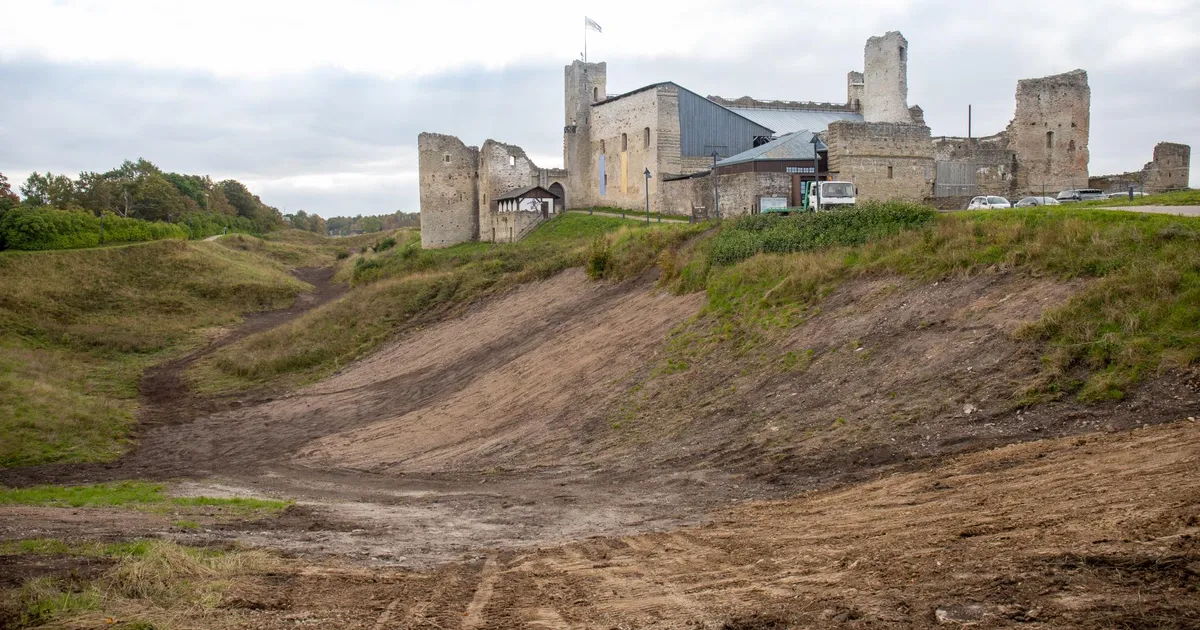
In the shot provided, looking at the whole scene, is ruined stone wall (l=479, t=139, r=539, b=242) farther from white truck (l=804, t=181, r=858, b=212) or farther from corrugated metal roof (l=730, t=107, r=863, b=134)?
white truck (l=804, t=181, r=858, b=212)

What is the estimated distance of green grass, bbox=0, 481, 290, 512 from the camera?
45.8 feet

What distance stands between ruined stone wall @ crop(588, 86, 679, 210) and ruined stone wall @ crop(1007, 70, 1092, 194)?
1782cm

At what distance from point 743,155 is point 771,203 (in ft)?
39.0

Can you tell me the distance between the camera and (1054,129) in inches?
1590

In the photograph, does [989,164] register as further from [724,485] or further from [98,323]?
[98,323]

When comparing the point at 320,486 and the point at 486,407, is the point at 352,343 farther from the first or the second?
the point at 320,486

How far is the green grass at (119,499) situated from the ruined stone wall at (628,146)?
35102mm

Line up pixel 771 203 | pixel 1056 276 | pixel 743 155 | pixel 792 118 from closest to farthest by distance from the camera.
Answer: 1. pixel 1056 276
2. pixel 771 203
3. pixel 743 155
4. pixel 792 118

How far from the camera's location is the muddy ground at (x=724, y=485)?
22.9ft

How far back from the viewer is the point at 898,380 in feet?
48.9

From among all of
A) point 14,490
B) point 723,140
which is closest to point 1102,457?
point 14,490

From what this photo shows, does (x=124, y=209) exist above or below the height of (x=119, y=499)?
above

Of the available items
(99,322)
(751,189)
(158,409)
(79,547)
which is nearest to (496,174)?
(99,322)

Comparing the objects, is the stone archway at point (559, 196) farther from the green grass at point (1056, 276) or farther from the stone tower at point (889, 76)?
the green grass at point (1056, 276)
